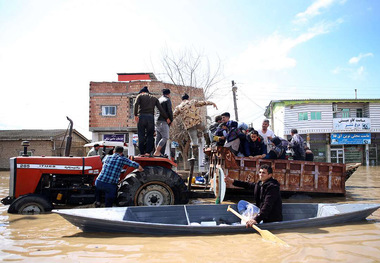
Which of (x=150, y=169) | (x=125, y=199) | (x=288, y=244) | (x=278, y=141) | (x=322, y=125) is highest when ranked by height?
(x=322, y=125)

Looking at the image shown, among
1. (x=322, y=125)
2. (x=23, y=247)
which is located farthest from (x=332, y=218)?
(x=322, y=125)

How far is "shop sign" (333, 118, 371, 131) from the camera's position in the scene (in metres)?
26.9

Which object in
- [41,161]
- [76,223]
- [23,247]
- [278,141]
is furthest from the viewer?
[278,141]

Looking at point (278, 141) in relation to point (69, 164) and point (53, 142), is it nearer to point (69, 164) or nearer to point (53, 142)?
point (69, 164)

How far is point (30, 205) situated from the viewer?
576 cm

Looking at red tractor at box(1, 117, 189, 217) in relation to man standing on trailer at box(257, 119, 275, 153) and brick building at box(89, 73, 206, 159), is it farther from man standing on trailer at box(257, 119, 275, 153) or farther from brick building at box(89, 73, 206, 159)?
brick building at box(89, 73, 206, 159)

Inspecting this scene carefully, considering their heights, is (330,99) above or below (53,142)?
above

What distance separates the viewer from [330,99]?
1059 inches

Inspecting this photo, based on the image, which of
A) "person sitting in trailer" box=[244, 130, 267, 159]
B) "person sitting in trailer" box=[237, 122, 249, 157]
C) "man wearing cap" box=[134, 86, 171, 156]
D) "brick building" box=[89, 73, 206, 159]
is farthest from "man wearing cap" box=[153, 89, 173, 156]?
"brick building" box=[89, 73, 206, 159]

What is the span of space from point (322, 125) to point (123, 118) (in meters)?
17.6

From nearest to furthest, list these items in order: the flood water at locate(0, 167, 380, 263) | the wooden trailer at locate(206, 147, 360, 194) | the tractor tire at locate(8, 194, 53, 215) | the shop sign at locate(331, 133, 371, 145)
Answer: the flood water at locate(0, 167, 380, 263) → the tractor tire at locate(8, 194, 53, 215) → the wooden trailer at locate(206, 147, 360, 194) → the shop sign at locate(331, 133, 371, 145)

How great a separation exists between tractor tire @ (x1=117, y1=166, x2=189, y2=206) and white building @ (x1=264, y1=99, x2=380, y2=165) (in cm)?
2334

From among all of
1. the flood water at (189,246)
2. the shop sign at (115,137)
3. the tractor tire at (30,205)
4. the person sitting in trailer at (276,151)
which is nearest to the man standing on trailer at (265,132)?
the person sitting in trailer at (276,151)

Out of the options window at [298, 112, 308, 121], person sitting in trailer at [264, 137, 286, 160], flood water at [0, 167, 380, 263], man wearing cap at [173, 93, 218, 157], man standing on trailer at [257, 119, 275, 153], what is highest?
window at [298, 112, 308, 121]
